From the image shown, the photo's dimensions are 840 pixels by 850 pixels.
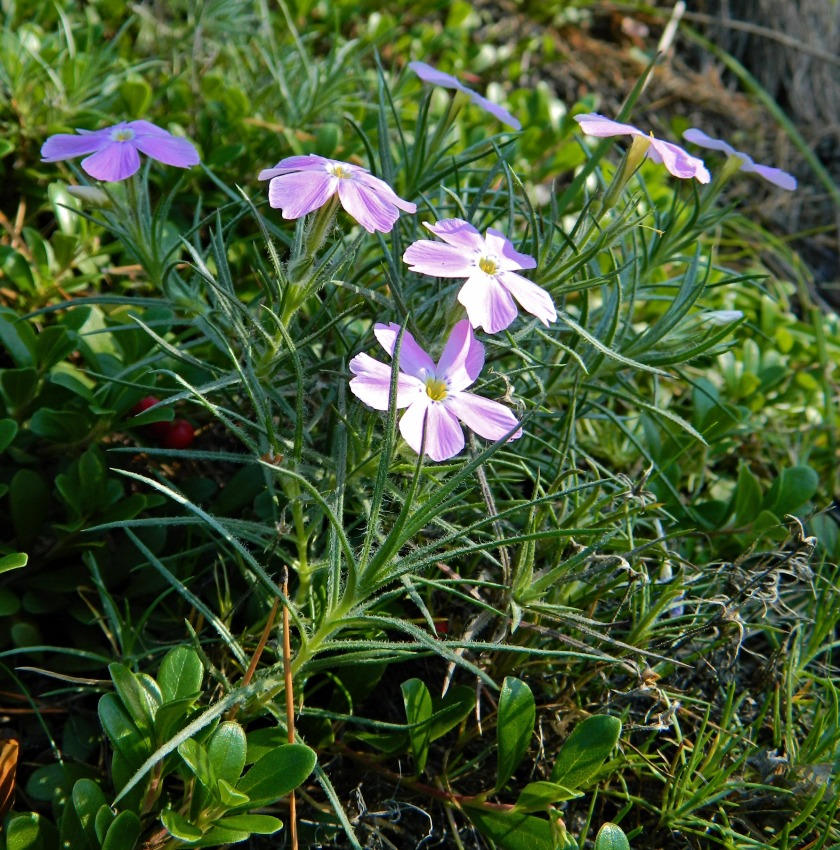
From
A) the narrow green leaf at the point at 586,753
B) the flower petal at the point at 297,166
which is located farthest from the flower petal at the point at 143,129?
the narrow green leaf at the point at 586,753

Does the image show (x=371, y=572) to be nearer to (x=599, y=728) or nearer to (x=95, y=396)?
(x=599, y=728)

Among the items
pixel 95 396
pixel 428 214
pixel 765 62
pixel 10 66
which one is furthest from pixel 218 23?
pixel 765 62

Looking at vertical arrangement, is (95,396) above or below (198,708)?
above

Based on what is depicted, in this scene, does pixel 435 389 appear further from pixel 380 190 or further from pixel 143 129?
pixel 143 129

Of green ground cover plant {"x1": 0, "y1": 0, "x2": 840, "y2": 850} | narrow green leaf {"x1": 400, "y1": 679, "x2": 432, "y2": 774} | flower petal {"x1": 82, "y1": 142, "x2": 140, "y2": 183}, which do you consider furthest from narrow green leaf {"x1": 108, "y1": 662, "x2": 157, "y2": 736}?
flower petal {"x1": 82, "y1": 142, "x2": 140, "y2": 183}

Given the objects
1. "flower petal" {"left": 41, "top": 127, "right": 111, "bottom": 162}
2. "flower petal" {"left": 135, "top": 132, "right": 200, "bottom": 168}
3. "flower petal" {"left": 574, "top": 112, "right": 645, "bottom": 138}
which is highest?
"flower petal" {"left": 574, "top": 112, "right": 645, "bottom": 138}

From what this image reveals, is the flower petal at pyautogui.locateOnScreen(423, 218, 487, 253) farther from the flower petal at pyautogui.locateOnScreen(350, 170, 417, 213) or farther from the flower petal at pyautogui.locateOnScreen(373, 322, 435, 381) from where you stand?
the flower petal at pyautogui.locateOnScreen(373, 322, 435, 381)

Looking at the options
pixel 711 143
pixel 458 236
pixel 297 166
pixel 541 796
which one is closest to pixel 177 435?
pixel 297 166
